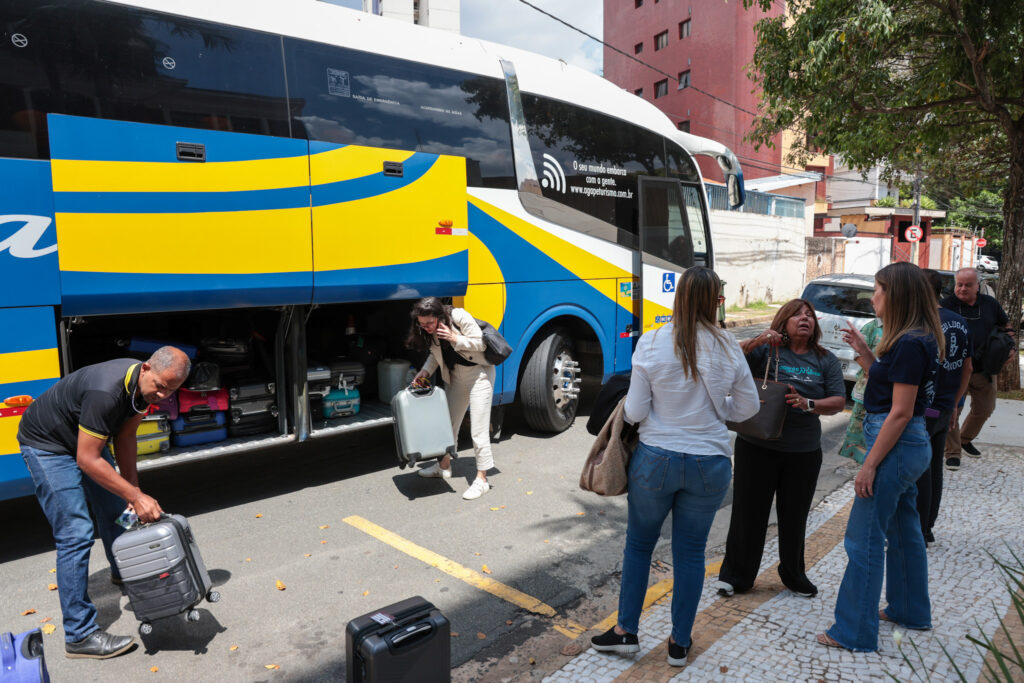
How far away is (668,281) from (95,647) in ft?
22.4

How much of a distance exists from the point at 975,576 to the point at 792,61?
26.0 ft

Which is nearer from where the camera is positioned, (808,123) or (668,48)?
(808,123)

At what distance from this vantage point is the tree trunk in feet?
32.4

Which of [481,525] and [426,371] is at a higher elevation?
[426,371]

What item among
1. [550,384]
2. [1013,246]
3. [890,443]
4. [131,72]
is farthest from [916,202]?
[131,72]

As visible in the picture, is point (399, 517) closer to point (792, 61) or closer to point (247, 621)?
point (247, 621)

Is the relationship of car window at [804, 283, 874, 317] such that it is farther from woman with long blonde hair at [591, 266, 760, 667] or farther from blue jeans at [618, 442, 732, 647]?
blue jeans at [618, 442, 732, 647]

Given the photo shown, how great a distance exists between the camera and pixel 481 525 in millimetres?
5301

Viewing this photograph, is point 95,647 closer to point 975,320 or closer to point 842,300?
point 975,320

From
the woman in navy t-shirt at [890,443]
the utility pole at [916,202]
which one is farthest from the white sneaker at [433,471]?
the utility pole at [916,202]

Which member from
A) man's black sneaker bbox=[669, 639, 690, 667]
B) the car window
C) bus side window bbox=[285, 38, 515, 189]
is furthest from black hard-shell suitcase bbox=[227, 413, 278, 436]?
the car window

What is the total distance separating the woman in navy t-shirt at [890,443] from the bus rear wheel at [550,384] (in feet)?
13.5

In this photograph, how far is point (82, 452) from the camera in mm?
3375

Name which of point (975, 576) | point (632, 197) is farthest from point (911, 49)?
point (975, 576)
